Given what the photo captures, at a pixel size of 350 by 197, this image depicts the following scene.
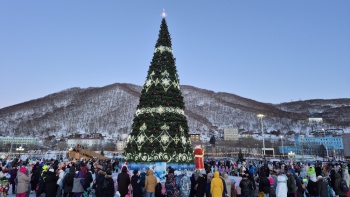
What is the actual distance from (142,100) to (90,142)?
15545 centimetres

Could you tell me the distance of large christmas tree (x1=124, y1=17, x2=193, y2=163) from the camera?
58.4ft

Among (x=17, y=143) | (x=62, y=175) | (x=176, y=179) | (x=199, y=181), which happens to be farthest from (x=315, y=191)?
(x=17, y=143)

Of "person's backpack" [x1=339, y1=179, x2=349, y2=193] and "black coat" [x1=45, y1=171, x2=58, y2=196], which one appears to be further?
"person's backpack" [x1=339, y1=179, x2=349, y2=193]

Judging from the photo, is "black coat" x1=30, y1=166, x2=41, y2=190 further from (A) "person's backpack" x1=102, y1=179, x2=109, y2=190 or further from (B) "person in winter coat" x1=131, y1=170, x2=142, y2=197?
(A) "person's backpack" x1=102, y1=179, x2=109, y2=190

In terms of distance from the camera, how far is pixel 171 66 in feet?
65.5

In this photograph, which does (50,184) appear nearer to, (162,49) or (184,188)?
(184,188)

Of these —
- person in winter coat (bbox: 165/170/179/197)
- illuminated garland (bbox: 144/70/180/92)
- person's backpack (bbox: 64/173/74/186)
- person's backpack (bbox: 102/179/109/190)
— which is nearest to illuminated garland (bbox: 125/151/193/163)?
illuminated garland (bbox: 144/70/180/92)

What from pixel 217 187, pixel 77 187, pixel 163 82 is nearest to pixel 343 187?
pixel 217 187

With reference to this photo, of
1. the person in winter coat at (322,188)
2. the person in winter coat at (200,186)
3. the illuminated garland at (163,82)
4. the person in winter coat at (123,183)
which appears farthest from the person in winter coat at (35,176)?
the person in winter coat at (322,188)

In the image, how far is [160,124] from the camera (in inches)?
709

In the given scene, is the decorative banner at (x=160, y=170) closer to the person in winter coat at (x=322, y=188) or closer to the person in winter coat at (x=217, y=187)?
the person in winter coat at (x=217, y=187)

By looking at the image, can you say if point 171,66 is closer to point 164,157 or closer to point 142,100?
point 142,100

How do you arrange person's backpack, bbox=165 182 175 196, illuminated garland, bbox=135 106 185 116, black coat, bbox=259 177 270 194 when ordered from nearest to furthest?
person's backpack, bbox=165 182 175 196 < black coat, bbox=259 177 270 194 < illuminated garland, bbox=135 106 185 116

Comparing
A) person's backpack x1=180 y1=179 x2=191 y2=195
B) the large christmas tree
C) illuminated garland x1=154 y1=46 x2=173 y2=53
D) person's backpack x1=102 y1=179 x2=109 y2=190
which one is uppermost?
illuminated garland x1=154 y1=46 x2=173 y2=53
